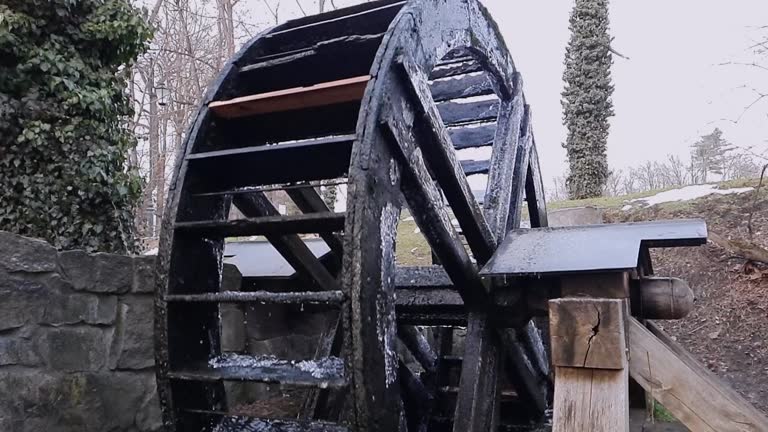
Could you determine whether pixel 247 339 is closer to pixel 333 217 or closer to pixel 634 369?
pixel 333 217

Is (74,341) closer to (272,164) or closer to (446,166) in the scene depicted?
(272,164)

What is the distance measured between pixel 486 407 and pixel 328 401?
1292 mm

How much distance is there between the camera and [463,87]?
4.44m

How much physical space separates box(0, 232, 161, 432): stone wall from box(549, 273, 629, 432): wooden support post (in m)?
2.04

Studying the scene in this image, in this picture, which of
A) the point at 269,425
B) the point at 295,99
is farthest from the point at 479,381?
the point at 295,99

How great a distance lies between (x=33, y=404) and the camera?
2.48 meters

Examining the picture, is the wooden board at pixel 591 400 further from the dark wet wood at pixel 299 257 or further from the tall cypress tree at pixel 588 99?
the tall cypress tree at pixel 588 99

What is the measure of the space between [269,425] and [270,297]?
21.8 inches

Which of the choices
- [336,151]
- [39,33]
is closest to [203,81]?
[39,33]

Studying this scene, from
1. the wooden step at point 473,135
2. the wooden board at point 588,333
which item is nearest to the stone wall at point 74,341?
the wooden board at point 588,333

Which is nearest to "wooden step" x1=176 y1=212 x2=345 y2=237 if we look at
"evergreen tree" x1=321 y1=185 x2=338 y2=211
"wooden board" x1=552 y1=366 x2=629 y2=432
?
"wooden board" x1=552 y1=366 x2=629 y2=432

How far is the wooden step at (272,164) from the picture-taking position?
232 cm

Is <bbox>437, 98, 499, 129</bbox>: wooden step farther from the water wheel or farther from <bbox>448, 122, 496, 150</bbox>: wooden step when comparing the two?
the water wheel

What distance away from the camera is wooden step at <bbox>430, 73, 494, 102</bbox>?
4387 millimetres
